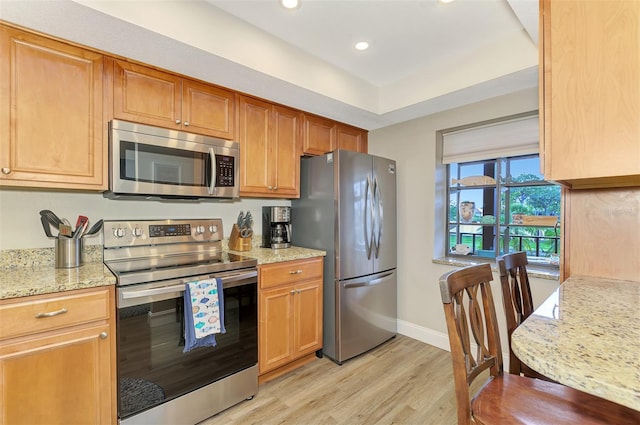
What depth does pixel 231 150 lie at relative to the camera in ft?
7.61

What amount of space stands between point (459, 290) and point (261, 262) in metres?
1.39

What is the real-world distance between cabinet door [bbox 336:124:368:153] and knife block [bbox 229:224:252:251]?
1.36m

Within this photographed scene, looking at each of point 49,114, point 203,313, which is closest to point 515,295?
point 203,313

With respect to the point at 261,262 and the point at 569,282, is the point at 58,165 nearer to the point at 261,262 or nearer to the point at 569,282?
the point at 261,262

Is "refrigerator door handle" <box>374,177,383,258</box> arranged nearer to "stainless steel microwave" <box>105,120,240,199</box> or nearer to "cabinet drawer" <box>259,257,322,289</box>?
"cabinet drawer" <box>259,257,322,289</box>

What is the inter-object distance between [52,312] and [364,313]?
2151mm

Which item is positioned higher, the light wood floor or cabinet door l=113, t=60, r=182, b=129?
cabinet door l=113, t=60, r=182, b=129

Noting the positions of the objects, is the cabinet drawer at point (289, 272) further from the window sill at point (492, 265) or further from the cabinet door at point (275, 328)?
the window sill at point (492, 265)

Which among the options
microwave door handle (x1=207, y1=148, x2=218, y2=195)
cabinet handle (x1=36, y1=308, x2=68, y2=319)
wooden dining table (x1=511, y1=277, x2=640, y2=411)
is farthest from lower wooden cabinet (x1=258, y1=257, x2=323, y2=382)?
wooden dining table (x1=511, y1=277, x2=640, y2=411)

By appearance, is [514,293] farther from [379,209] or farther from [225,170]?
[225,170]

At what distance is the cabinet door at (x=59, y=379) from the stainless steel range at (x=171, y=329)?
81 millimetres

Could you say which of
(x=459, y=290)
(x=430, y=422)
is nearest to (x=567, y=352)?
(x=459, y=290)

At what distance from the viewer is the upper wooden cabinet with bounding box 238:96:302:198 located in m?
2.44

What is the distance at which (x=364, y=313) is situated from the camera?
8.87 feet
